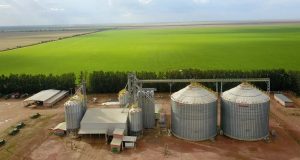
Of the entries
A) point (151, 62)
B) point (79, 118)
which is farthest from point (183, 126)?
point (151, 62)

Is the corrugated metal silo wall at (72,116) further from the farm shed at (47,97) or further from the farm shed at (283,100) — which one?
the farm shed at (283,100)

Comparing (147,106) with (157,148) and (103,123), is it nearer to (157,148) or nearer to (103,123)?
(103,123)

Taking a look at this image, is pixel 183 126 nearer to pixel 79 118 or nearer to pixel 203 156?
pixel 203 156

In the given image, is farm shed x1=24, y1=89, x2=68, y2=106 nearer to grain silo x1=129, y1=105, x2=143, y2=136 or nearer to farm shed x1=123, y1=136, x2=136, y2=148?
grain silo x1=129, y1=105, x2=143, y2=136

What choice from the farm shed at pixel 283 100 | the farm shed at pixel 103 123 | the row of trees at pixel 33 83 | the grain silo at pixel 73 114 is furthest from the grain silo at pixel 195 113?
the row of trees at pixel 33 83

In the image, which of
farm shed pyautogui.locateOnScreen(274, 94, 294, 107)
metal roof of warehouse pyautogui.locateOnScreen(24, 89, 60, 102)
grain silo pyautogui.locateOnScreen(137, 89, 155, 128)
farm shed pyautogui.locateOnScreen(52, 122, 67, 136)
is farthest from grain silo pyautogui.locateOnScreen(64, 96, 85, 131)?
farm shed pyautogui.locateOnScreen(274, 94, 294, 107)

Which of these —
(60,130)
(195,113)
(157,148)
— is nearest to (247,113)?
(195,113)
